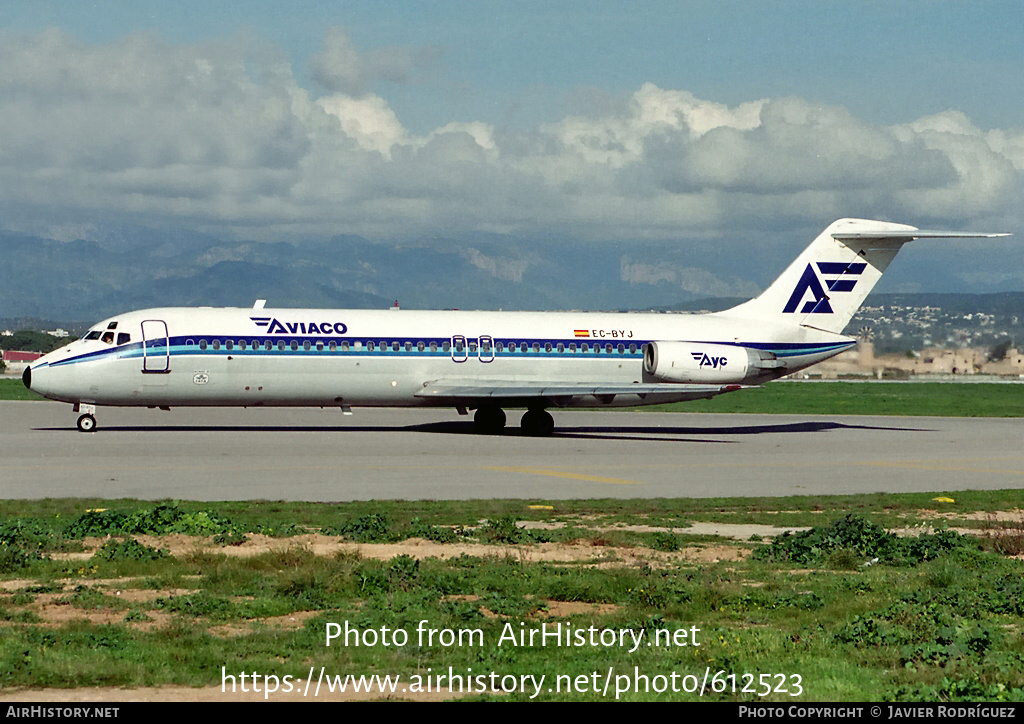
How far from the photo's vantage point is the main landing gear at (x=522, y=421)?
43219 mm

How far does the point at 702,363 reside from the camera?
144 ft

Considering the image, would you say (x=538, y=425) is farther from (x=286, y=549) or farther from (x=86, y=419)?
(x=286, y=549)

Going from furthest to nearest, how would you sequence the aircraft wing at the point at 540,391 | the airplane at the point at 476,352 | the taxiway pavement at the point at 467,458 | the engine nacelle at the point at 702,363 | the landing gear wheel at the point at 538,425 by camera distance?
the engine nacelle at the point at 702,363, the landing gear wheel at the point at 538,425, the aircraft wing at the point at 540,391, the airplane at the point at 476,352, the taxiway pavement at the point at 467,458

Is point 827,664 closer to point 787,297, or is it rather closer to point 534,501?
point 534,501

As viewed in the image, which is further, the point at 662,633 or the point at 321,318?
the point at 321,318

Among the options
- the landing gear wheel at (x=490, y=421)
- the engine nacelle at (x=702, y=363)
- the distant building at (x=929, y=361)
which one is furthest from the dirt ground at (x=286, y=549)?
the distant building at (x=929, y=361)

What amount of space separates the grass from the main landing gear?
22558 millimetres

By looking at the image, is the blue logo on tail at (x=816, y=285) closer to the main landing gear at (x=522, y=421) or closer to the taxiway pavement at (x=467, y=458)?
the taxiway pavement at (x=467, y=458)

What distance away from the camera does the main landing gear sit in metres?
43.2

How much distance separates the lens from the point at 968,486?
28547 mm

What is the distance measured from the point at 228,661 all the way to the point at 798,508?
1489 cm

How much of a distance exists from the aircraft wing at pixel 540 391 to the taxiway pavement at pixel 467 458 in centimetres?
Result: 135
